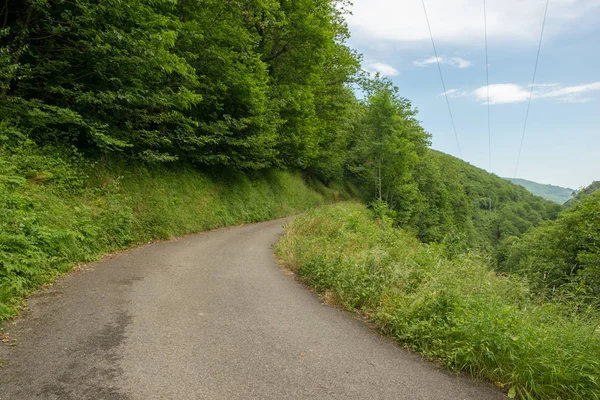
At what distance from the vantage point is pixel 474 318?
3.99 metres

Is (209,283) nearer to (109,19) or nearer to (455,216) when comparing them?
(109,19)

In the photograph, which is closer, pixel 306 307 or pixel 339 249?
pixel 306 307

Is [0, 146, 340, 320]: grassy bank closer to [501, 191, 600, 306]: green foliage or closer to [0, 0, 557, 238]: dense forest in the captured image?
[0, 0, 557, 238]: dense forest

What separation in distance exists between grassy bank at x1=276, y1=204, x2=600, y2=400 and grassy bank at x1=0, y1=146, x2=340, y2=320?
16.9 feet

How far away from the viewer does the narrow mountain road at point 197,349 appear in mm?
3012

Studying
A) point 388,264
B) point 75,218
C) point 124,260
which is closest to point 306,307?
point 388,264

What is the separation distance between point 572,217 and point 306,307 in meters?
21.1

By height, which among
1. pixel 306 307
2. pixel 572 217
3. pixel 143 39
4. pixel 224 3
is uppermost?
pixel 224 3

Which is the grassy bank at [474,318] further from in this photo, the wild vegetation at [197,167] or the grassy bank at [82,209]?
the grassy bank at [82,209]

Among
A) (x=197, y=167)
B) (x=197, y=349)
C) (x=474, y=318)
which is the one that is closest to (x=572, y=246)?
(x=474, y=318)

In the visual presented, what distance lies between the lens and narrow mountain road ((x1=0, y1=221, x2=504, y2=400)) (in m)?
3.01

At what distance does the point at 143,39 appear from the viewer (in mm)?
8969

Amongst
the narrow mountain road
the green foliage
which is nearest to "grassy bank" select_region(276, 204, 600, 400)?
the narrow mountain road

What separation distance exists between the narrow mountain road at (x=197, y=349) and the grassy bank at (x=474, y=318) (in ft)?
0.99
